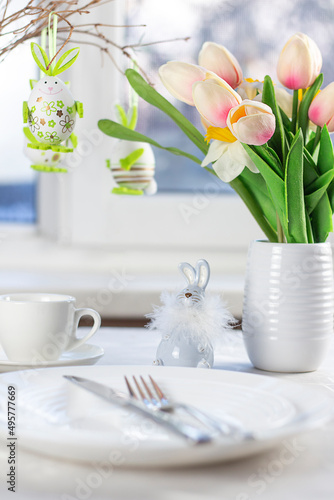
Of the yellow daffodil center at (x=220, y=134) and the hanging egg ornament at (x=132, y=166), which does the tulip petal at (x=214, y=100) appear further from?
the hanging egg ornament at (x=132, y=166)

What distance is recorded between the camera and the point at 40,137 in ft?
2.64

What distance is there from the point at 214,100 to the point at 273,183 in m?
0.11

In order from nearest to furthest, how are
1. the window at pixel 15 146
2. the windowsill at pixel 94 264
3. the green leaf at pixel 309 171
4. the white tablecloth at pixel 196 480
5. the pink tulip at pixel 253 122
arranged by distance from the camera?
1. the white tablecloth at pixel 196 480
2. the pink tulip at pixel 253 122
3. the green leaf at pixel 309 171
4. the windowsill at pixel 94 264
5. the window at pixel 15 146

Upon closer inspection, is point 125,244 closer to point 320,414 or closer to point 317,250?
point 317,250

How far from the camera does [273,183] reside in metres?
0.70

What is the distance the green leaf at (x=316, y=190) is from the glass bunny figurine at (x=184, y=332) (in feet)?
0.52

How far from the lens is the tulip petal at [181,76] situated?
70cm

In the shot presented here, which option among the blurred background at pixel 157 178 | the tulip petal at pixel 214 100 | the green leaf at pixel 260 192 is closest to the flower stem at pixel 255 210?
the green leaf at pixel 260 192

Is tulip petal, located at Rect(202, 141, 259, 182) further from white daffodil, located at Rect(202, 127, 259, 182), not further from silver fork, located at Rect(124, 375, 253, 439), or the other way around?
silver fork, located at Rect(124, 375, 253, 439)

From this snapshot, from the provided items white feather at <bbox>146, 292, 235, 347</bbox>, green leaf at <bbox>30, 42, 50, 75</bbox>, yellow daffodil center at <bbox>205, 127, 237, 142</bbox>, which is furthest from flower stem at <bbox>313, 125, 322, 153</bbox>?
green leaf at <bbox>30, 42, 50, 75</bbox>

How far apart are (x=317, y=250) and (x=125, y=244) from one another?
2.91 feet

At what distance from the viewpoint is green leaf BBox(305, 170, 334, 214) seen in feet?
2.31

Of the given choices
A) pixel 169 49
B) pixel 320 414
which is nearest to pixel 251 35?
pixel 169 49

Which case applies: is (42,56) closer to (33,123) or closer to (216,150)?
(33,123)
